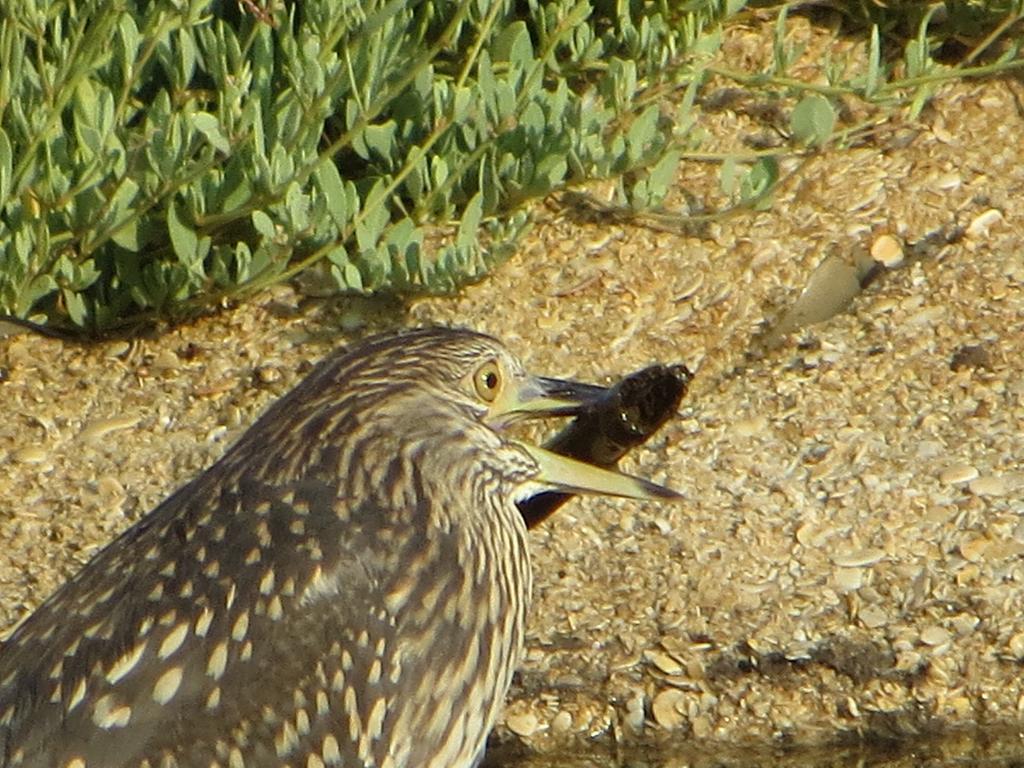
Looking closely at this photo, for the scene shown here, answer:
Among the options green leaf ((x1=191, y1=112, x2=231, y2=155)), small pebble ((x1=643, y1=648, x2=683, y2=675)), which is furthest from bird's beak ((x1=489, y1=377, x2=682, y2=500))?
green leaf ((x1=191, y1=112, x2=231, y2=155))

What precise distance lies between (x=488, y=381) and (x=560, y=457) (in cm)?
26

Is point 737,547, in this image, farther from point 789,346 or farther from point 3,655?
point 3,655

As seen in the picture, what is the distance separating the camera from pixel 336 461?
5645 mm

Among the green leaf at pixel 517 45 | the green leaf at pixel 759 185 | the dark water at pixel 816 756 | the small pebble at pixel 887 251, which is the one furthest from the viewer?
the small pebble at pixel 887 251

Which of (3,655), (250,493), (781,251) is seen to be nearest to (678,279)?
(781,251)

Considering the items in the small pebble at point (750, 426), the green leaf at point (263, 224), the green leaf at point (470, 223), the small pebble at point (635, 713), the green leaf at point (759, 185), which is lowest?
the small pebble at point (635, 713)

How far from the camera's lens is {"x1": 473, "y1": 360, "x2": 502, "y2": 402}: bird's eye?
5793 mm

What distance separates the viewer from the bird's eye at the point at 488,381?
228 inches

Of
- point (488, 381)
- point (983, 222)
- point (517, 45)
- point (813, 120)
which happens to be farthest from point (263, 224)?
point (983, 222)

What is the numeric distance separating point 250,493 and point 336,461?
0.22 m

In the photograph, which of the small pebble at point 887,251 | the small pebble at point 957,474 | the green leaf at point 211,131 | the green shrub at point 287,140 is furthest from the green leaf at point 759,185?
the green leaf at point 211,131

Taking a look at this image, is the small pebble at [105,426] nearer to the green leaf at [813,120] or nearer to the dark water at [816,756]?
the dark water at [816,756]

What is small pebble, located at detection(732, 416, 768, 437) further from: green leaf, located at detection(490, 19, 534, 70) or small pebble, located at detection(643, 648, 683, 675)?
green leaf, located at detection(490, 19, 534, 70)

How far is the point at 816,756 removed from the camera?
20.9 ft
